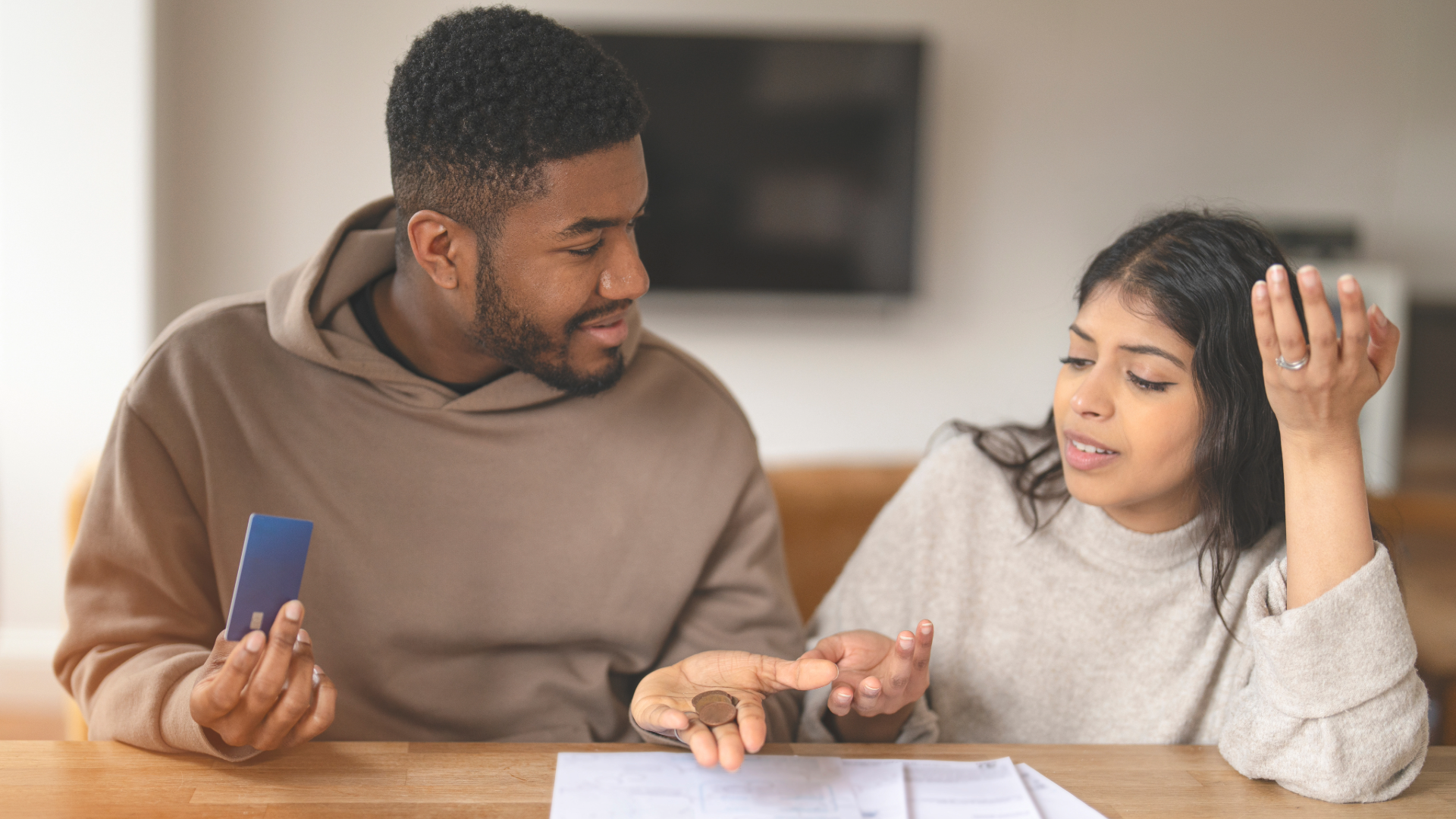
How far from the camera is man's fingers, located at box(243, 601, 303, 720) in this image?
0.83 meters

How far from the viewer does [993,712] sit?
4.24 ft

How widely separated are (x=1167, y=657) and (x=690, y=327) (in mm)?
2359

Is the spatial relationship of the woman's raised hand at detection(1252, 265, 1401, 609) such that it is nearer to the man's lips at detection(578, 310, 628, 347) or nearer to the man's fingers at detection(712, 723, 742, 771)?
the man's fingers at detection(712, 723, 742, 771)

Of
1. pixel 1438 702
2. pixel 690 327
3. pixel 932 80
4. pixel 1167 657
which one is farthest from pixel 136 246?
pixel 1438 702

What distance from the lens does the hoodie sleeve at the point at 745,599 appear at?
130 cm

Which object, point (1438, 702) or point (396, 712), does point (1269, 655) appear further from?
point (396, 712)

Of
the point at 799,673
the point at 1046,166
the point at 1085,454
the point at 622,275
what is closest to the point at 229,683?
the point at 799,673

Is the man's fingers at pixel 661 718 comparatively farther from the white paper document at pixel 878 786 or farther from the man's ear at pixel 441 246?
the man's ear at pixel 441 246

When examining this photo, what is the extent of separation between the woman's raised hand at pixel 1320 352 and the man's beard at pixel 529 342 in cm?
69

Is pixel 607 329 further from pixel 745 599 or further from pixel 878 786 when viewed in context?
pixel 878 786

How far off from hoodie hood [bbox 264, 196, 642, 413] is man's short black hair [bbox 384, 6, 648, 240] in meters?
0.17

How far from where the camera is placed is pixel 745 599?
1311mm

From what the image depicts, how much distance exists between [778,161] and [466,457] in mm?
2328

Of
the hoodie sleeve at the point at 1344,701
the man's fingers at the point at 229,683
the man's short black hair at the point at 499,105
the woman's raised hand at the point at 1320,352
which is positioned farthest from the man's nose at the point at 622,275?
the hoodie sleeve at the point at 1344,701
